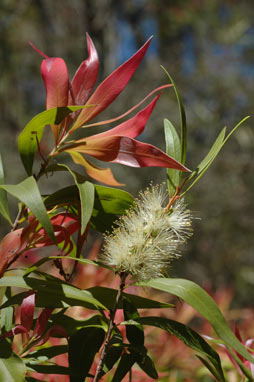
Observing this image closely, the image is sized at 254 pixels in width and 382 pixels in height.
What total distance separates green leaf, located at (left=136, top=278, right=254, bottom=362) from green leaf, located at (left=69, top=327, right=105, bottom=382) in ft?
0.27

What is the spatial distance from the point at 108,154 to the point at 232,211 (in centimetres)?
320

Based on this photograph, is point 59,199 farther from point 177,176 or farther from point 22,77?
point 22,77

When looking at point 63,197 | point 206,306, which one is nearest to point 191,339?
point 206,306

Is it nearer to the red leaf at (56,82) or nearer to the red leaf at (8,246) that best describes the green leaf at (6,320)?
the red leaf at (8,246)

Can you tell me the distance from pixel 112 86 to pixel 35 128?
0.07 meters

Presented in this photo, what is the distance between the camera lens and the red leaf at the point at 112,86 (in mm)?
391

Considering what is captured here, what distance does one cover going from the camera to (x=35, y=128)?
0.38 m

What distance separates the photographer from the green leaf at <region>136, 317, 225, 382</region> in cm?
35

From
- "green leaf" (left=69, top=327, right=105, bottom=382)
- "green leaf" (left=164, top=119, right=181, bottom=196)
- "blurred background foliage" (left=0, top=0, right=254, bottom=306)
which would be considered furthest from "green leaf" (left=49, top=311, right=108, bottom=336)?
"blurred background foliage" (left=0, top=0, right=254, bottom=306)

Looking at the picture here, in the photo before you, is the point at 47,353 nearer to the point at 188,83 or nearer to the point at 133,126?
the point at 133,126

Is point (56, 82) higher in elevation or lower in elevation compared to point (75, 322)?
higher

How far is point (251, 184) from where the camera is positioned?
11.8ft

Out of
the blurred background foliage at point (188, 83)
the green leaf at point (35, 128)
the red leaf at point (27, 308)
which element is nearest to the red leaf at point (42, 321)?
the red leaf at point (27, 308)

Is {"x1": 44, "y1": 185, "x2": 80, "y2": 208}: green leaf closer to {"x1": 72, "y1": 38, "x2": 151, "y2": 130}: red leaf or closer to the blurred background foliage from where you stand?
{"x1": 72, "y1": 38, "x2": 151, "y2": 130}: red leaf
